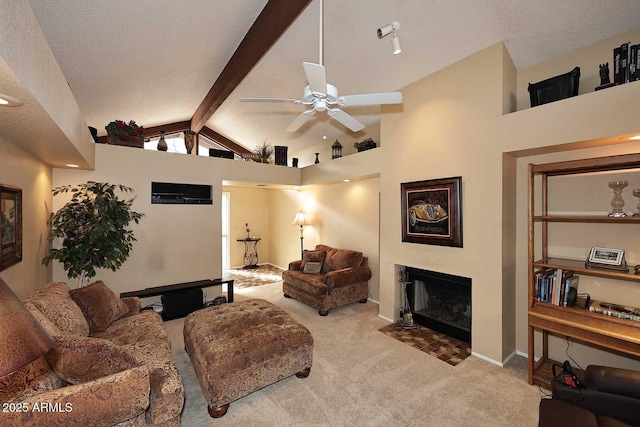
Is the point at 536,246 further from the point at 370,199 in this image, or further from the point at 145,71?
the point at 145,71

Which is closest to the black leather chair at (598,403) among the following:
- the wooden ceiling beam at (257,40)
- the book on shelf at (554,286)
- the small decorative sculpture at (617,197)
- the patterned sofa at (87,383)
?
the book on shelf at (554,286)

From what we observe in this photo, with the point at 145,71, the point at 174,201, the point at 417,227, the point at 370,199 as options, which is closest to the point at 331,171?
the point at 370,199

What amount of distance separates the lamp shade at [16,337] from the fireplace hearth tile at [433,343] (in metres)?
3.25

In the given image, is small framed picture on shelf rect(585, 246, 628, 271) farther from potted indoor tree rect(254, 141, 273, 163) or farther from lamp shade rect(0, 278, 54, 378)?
potted indoor tree rect(254, 141, 273, 163)

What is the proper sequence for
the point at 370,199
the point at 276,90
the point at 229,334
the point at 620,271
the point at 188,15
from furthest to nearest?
the point at 370,199 < the point at 276,90 < the point at 188,15 < the point at 229,334 < the point at 620,271

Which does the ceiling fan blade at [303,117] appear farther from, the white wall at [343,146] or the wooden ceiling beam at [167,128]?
the wooden ceiling beam at [167,128]

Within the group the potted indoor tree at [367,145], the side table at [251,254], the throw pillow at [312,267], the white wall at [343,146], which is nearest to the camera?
the potted indoor tree at [367,145]

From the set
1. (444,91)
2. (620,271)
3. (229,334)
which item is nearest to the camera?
(620,271)

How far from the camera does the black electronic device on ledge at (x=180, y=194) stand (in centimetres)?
429

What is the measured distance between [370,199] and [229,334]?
329 centimetres

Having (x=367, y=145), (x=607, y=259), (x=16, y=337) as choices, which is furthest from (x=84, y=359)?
(x=367, y=145)

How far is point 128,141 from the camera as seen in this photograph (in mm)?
4094

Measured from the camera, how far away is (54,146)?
247 centimetres

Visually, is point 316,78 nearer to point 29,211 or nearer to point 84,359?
point 84,359
